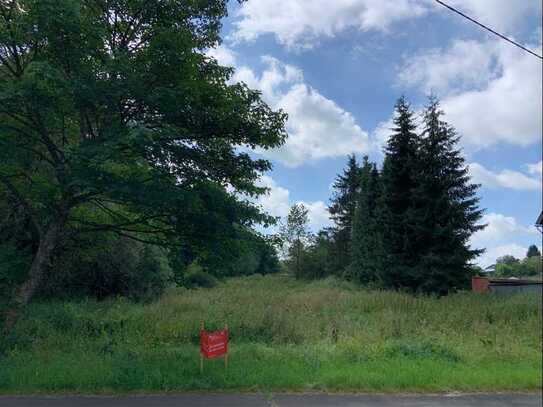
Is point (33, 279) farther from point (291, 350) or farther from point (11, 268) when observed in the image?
point (291, 350)

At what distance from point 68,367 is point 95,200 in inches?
146

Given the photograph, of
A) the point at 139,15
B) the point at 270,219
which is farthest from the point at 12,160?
the point at 270,219

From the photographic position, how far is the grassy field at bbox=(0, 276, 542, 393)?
287 inches

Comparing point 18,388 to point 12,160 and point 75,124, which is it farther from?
point 75,124

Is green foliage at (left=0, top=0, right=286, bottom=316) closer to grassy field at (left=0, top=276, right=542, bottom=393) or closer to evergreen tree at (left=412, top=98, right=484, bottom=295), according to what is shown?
grassy field at (left=0, top=276, right=542, bottom=393)

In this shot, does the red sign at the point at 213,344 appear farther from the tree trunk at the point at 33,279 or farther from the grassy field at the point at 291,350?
the tree trunk at the point at 33,279

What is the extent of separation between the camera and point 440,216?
92.4 ft

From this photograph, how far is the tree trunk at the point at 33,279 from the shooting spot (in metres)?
9.60

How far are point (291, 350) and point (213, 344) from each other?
231cm

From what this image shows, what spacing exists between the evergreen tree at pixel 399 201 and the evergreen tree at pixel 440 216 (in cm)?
46

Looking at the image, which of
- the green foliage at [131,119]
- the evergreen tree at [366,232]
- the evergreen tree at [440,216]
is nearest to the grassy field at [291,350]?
the green foliage at [131,119]

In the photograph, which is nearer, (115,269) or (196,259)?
(196,259)

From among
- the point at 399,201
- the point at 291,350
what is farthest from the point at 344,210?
the point at 291,350

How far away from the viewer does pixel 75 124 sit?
10477mm
